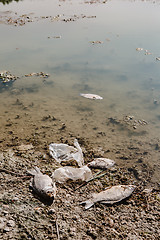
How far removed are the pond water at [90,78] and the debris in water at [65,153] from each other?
0.62 m

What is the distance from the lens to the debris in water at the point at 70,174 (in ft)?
9.86

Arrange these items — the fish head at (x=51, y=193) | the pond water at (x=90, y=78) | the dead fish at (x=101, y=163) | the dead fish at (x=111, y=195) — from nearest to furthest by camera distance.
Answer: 1. the fish head at (x=51, y=193)
2. the dead fish at (x=111, y=195)
3. the dead fish at (x=101, y=163)
4. the pond water at (x=90, y=78)

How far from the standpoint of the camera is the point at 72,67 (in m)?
7.02

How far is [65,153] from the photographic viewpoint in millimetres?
3613

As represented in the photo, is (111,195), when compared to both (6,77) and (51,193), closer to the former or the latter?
(51,193)

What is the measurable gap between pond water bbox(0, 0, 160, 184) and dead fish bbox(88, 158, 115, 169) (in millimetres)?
366

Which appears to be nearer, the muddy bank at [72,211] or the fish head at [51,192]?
the muddy bank at [72,211]

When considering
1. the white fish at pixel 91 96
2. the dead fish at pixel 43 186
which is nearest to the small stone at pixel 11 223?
the dead fish at pixel 43 186

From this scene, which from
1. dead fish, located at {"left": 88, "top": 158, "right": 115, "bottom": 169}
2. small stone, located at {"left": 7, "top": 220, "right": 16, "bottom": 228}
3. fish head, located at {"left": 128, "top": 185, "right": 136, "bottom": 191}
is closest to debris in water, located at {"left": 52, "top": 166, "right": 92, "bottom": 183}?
dead fish, located at {"left": 88, "top": 158, "right": 115, "bottom": 169}

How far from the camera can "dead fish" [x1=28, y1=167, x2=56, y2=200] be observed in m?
2.61

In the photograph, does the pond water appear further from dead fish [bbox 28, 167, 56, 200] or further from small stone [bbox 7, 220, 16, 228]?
small stone [bbox 7, 220, 16, 228]

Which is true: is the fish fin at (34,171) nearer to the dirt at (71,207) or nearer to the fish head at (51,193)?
the dirt at (71,207)

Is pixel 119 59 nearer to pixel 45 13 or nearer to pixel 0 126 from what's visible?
pixel 0 126

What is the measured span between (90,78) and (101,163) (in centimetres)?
371
